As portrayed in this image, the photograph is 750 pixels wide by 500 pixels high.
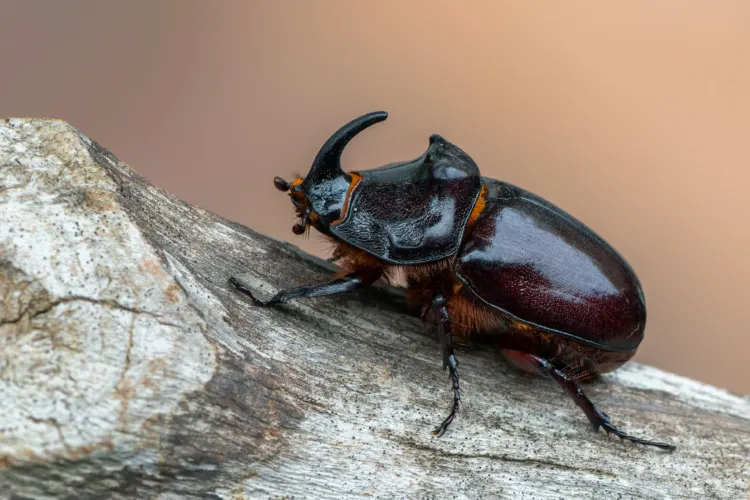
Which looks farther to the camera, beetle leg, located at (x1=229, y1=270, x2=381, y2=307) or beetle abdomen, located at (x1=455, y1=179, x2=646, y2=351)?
beetle abdomen, located at (x1=455, y1=179, x2=646, y2=351)

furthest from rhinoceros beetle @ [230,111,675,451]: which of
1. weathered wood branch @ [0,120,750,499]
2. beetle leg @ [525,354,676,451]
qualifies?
weathered wood branch @ [0,120,750,499]

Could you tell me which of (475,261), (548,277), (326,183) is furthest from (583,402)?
(326,183)

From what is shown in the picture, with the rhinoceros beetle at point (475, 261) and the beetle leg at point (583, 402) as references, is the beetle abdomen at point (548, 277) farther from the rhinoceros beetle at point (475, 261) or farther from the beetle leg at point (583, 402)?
the beetle leg at point (583, 402)

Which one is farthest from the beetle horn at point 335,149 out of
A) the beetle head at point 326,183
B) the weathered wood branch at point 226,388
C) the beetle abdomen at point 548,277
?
the beetle abdomen at point 548,277

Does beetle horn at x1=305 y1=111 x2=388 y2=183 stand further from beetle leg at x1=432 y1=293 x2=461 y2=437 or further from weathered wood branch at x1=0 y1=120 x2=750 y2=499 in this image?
beetle leg at x1=432 y1=293 x2=461 y2=437

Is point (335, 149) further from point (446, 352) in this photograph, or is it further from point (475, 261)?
point (446, 352)

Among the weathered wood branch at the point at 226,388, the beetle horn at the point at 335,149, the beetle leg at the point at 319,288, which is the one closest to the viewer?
the weathered wood branch at the point at 226,388
